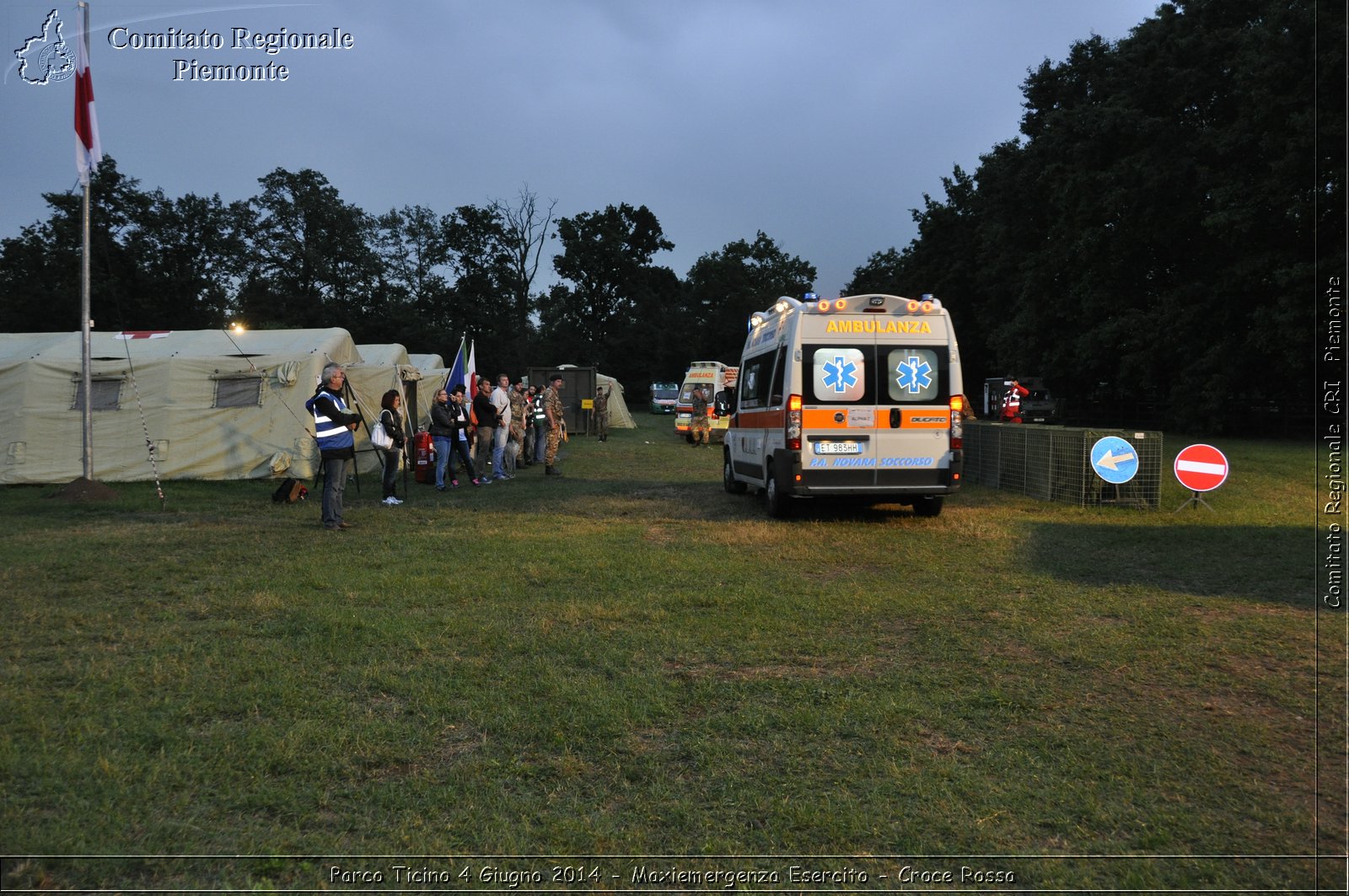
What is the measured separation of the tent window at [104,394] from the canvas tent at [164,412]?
16mm

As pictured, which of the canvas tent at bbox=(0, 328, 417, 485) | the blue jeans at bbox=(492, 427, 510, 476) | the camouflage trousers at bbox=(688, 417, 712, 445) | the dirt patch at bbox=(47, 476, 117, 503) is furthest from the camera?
the camouflage trousers at bbox=(688, 417, 712, 445)

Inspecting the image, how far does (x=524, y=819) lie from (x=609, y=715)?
1.20 meters

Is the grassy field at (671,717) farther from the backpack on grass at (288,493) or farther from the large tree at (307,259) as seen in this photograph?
the large tree at (307,259)

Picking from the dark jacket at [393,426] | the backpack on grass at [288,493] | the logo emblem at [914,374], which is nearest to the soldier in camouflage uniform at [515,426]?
the dark jacket at [393,426]

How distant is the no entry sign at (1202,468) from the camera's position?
12406 millimetres

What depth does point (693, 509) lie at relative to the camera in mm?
13633

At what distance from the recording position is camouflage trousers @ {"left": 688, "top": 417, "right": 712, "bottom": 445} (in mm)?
29750

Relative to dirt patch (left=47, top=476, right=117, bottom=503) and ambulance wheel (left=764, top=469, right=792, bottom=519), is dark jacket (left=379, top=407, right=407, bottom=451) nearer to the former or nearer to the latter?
dirt patch (left=47, top=476, right=117, bottom=503)

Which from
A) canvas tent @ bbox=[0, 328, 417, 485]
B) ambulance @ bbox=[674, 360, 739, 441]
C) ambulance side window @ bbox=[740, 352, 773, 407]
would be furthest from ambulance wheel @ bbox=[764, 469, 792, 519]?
ambulance @ bbox=[674, 360, 739, 441]

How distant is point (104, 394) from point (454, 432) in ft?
23.2

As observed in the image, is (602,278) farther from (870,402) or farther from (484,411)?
(870,402)

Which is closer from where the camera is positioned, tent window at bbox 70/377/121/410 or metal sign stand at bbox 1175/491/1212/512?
metal sign stand at bbox 1175/491/1212/512

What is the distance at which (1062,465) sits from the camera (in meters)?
14.0

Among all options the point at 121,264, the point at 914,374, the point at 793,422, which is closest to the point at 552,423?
the point at 793,422
